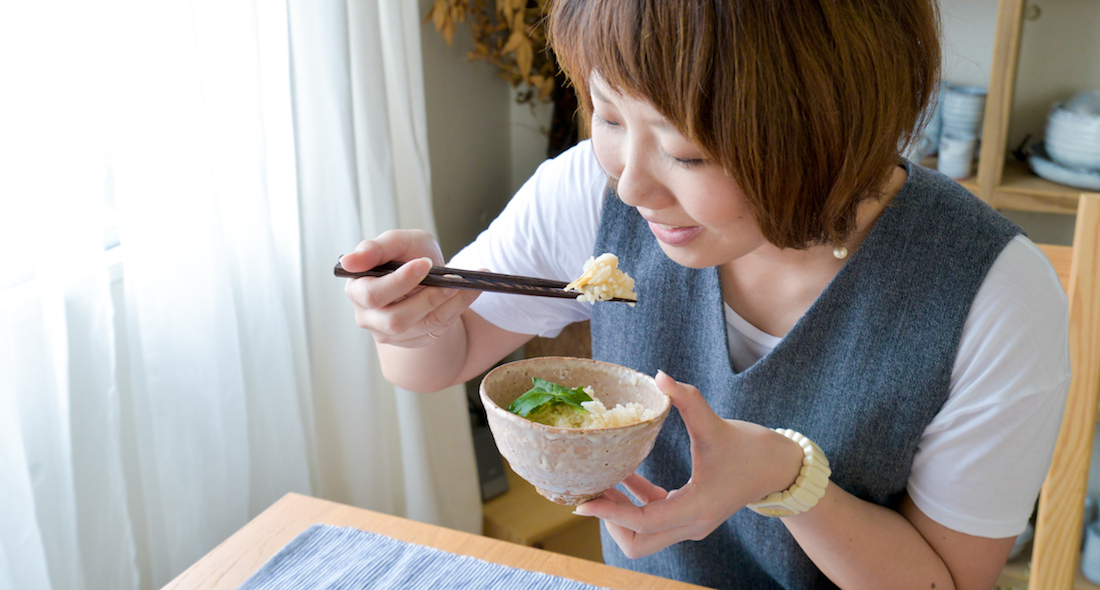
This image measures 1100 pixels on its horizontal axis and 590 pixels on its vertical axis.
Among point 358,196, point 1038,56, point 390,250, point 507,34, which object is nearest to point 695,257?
point 390,250

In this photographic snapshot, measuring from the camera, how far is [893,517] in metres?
1.08

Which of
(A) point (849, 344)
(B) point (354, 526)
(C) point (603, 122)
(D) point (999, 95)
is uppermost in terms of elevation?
(C) point (603, 122)

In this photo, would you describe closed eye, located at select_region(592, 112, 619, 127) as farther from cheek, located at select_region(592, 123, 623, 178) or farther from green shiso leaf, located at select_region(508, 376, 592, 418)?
green shiso leaf, located at select_region(508, 376, 592, 418)

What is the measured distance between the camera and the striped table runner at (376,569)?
102 cm

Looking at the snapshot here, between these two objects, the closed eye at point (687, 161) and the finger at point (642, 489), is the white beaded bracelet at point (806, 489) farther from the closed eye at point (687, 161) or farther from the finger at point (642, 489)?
the closed eye at point (687, 161)

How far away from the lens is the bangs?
2.51ft

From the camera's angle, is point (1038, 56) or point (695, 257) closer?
point (695, 257)

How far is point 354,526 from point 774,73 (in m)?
0.84

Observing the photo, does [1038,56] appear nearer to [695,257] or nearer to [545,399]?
[695,257]

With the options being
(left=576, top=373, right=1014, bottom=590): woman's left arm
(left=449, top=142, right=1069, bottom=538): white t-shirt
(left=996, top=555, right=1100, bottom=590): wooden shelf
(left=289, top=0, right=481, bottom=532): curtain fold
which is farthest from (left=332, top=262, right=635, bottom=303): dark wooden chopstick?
(left=996, top=555, right=1100, bottom=590): wooden shelf

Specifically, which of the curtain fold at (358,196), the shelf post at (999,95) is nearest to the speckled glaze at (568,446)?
the curtain fold at (358,196)

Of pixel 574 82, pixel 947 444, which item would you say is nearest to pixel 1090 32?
pixel 947 444

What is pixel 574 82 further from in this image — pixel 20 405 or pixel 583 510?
pixel 20 405

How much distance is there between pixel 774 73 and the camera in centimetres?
78
